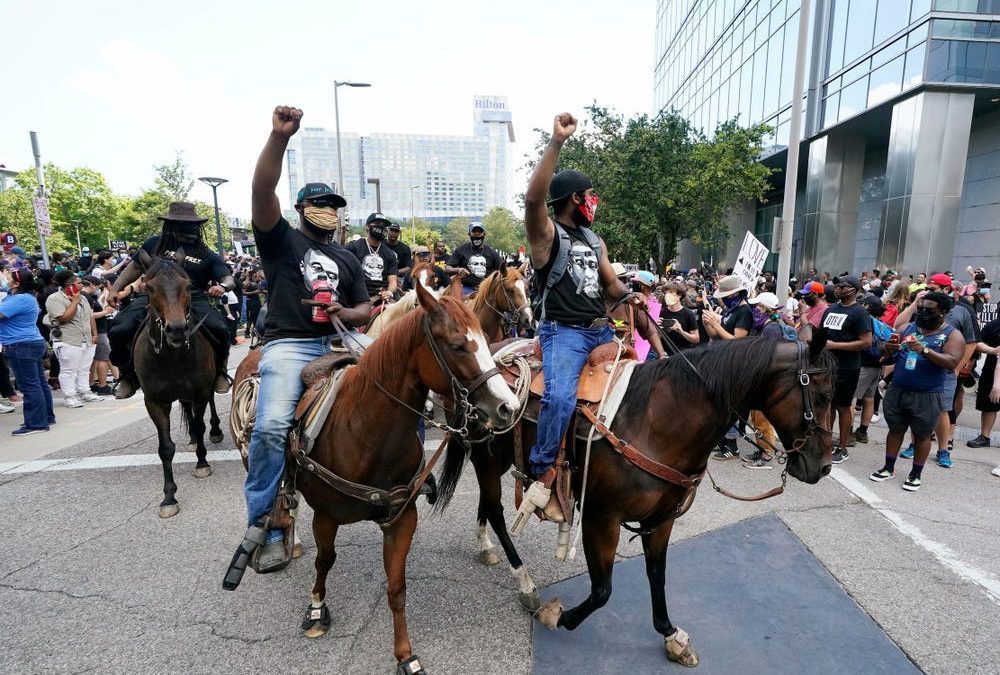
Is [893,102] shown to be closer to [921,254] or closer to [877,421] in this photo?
[921,254]

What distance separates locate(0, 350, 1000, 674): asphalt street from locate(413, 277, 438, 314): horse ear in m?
2.18

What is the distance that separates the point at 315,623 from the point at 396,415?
1659 mm

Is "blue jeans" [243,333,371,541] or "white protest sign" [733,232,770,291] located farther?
"white protest sign" [733,232,770,291]

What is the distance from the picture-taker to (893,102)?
52.4 feet

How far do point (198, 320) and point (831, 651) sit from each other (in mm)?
6147

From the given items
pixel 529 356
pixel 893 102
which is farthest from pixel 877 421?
pixel 893 102

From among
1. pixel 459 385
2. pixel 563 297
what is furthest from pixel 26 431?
pixel 563 297

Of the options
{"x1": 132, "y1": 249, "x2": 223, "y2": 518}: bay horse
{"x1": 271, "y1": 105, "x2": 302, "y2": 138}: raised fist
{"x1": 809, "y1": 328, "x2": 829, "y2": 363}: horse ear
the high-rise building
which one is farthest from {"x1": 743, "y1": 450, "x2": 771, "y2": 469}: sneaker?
the high-rise building

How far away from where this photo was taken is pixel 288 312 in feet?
10.4

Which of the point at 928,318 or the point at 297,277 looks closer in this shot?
the point at 297,277

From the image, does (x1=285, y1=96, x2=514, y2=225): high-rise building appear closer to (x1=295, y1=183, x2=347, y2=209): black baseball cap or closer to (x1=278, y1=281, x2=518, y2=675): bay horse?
(x1=295, y1=183, x2=347, y2=209): black baseball cap

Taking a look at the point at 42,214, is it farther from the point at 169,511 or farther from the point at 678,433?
the point at 678,433

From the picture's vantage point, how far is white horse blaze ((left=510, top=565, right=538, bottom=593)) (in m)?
3.44

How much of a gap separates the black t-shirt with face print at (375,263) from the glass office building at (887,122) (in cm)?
1299
